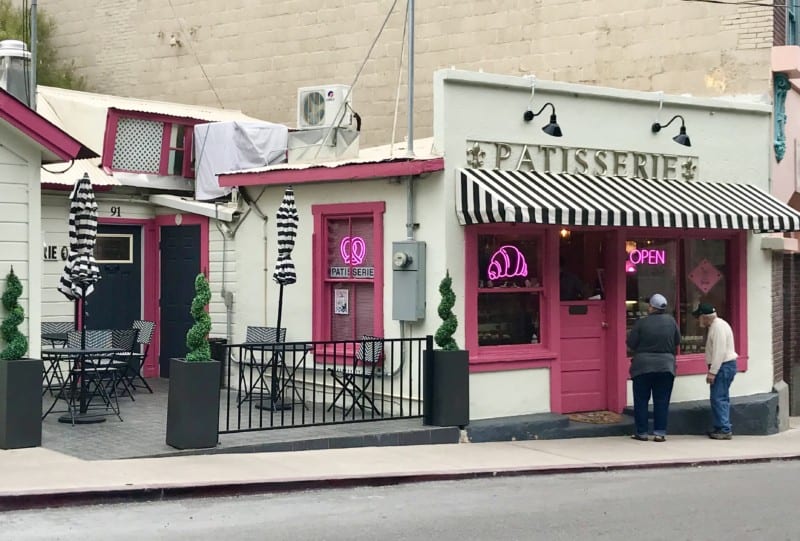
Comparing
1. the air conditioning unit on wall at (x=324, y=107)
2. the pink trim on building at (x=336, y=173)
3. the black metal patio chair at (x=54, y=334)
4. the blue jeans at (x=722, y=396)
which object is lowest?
the blue jeans at (x=722, y=396)

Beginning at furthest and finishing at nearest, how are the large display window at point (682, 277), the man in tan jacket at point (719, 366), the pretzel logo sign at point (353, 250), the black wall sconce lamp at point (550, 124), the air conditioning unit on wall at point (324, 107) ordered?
the air conditioning unit on wall at point (324, 107) → the large display window at point (682, 277) → the man in tan jacket at point (719, 366) → the pretzel logo sign at point (353, 250) → the black wall sconce lamp at point (550, 124)

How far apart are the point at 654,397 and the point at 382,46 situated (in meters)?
9.58

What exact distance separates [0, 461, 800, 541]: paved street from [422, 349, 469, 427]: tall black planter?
5.70ft

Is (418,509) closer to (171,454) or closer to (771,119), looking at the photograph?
(171,454)

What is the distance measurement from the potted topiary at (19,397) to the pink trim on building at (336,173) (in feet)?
14.2

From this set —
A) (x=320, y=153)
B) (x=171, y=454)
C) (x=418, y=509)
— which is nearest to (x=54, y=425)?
(x=171, y=454)

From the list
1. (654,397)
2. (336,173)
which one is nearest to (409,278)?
(336,173)

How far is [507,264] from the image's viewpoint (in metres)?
13.4

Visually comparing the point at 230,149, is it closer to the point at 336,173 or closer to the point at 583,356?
the point at 336,173

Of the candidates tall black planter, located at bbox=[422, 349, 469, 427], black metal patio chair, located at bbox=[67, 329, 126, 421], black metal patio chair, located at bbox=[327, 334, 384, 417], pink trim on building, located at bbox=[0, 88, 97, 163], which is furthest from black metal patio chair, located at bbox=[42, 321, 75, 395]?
tall black planter, located at bbox=[422, 349, 469, 427]

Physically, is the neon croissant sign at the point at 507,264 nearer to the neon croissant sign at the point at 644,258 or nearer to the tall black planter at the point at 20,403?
the neon croissant sign at the point at 644,258

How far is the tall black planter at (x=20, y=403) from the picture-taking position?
10727mm

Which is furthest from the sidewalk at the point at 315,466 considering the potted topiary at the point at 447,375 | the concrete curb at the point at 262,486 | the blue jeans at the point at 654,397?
the potted topiary at the point at 447,375

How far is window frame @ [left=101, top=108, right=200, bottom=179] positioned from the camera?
679 inches
